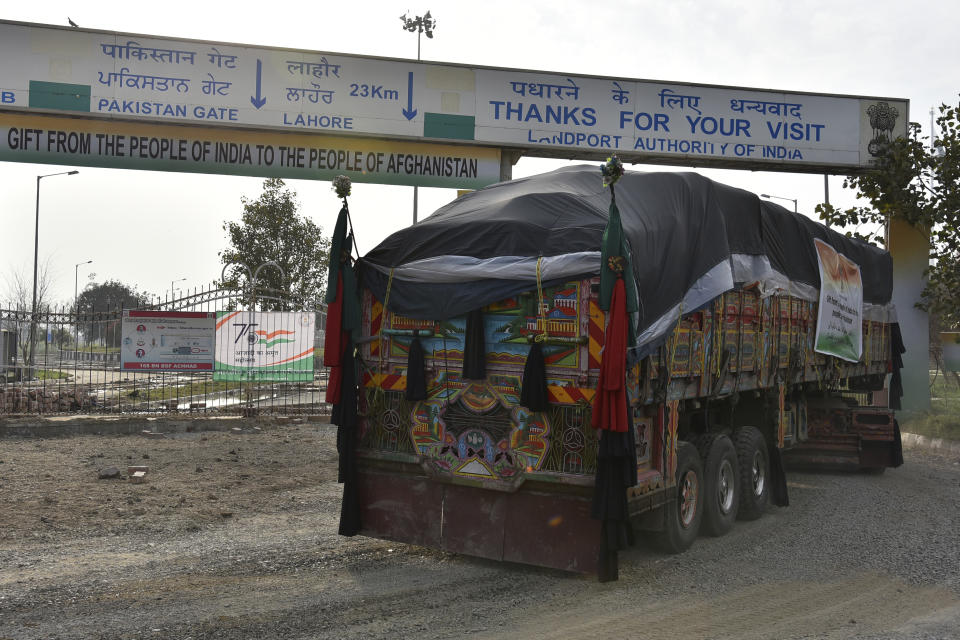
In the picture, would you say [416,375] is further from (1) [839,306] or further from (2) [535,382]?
(1) [839,306]

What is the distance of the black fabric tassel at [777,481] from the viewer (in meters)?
9.59

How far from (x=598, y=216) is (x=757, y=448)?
3.86 m

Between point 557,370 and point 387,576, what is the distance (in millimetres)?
2091

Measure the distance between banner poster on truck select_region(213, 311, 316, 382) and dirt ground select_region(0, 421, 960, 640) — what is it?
6.09 meters

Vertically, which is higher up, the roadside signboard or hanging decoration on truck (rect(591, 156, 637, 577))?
the roadside signboard

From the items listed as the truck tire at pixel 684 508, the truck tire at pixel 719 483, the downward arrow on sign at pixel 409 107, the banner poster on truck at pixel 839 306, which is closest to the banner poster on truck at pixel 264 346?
the downward arrow on sign at pixel 409 107

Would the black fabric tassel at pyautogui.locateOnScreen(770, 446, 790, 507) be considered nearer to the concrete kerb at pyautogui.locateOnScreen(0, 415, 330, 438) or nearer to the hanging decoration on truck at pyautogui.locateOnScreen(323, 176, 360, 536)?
the hanging decoration on truck at pyautogui.locateOnScreen(323, 176, 360, 536)

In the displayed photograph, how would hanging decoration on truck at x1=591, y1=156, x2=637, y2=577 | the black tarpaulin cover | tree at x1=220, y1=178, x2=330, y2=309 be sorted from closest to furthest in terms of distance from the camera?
1. hanging decoration on truck at x1=591, y1=156, x2=637, y2=577
2. the black tarpaulin cover
3. tree at x1=220, y1=178, x2=330, y2=309

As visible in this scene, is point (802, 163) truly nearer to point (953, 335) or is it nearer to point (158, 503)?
point (953, 335)

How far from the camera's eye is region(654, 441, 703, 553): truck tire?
7414 millimetres

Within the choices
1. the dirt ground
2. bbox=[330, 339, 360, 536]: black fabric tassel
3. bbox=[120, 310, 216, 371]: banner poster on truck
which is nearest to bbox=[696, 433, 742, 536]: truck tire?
the dirt ground

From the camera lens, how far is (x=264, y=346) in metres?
17.0

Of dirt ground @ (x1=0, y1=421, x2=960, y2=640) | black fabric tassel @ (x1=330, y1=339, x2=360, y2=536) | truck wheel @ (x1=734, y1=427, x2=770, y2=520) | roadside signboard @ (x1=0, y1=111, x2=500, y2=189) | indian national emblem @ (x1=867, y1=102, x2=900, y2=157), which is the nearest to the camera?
dirt ground @ (x1=0, y1=421, x2=960, y2=640)

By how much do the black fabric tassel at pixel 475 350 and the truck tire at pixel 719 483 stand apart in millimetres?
2708
